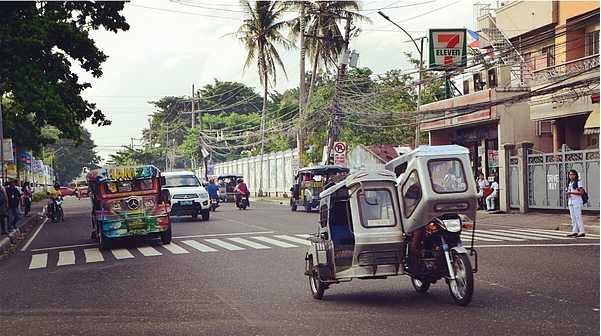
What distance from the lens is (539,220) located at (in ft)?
91.1

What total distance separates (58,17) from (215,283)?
61.0 ft

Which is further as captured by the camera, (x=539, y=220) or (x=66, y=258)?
(x=539, y=220)

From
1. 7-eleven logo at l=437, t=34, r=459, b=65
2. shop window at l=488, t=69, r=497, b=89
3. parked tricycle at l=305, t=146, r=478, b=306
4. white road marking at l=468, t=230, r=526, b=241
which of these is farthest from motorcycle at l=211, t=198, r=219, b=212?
parked tricycle at l=305, t=146, r=478, b=306

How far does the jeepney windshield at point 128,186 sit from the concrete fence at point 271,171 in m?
32.9

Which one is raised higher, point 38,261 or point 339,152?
point 339,152

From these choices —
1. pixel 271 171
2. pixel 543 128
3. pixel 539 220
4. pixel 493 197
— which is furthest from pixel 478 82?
pixel 271 171

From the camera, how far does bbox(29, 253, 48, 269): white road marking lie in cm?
1708

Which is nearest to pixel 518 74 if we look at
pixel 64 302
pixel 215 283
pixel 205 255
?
pixel 205 255

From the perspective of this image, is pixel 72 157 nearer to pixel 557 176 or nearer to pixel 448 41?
pixel 448 41

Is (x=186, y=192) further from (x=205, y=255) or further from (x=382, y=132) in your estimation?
(x=382, y=132)

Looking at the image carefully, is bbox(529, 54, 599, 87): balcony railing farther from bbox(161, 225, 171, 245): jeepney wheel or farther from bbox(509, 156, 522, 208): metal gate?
bbox(161, 225, 171, 245): jeepney wheel

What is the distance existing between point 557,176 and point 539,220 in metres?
2.90

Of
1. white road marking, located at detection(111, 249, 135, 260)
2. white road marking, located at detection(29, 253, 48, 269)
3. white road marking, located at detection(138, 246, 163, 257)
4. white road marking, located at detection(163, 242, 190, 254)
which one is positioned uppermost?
white road marking, located at detection(163, 242, 190, 254)

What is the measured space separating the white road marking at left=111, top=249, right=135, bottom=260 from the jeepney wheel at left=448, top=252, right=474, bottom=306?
10002 mm
